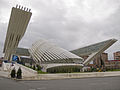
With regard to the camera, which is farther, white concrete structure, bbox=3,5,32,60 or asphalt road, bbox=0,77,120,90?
white concrete structure, bbox=3,5,32,60

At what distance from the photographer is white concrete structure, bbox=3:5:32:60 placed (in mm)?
30422

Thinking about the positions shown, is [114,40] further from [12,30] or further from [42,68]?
[12,30]

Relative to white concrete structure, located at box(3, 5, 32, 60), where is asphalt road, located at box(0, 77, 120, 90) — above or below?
below

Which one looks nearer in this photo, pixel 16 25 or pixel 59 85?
pixel 59 85

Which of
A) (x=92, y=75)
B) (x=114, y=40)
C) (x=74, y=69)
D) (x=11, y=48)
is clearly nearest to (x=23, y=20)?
(x=11, y=48)

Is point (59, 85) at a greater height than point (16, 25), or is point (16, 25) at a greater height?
point (16, 25)

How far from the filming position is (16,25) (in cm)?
3372

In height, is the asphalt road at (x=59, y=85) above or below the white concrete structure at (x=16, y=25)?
below

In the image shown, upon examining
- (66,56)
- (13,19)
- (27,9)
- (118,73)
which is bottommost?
(118,73)

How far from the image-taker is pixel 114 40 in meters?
39.8

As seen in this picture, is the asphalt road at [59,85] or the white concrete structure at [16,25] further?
the white concrete structure at [16,25]

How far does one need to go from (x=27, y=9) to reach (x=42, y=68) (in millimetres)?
16841

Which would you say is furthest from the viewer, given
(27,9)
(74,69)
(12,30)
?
(12,30)

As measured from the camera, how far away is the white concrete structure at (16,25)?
30.4 meters
